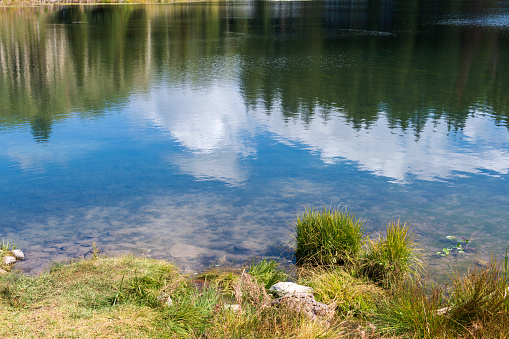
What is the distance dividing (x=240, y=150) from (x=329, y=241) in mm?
7367

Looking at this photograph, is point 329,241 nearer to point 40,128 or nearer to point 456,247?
point 456,247

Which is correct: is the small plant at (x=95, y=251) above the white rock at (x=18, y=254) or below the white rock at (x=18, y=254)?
below

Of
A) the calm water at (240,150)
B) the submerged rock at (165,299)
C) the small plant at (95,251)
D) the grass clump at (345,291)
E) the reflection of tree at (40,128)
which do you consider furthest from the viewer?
the reflection of tree at (40,128)

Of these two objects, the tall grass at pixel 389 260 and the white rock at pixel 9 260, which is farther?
the white rock at pixel 9 260

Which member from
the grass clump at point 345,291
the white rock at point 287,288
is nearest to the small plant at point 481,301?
the grass clump at point 345,291

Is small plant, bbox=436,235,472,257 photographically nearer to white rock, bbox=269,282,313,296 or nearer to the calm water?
the calm water

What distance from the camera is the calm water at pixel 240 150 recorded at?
398 inches

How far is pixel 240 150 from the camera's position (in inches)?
608

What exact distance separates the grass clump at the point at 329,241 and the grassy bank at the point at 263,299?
0.02 meters

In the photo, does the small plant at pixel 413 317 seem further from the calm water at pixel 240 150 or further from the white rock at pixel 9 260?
the white rock at pixel 9 260

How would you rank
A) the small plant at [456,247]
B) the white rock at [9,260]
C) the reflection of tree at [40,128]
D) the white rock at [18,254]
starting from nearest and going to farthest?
the white rock at [9,260], the white rock at [18,254], the small plant at [456,247], the reflection of tree at [40,128]

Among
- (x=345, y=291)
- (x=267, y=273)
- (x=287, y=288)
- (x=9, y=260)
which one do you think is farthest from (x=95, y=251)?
(x=345, y=291)

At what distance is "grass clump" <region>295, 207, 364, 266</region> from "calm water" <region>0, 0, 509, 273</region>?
59 cm

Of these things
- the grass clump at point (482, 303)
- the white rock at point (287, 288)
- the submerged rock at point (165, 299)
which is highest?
the grass clump at point (482, 303)
